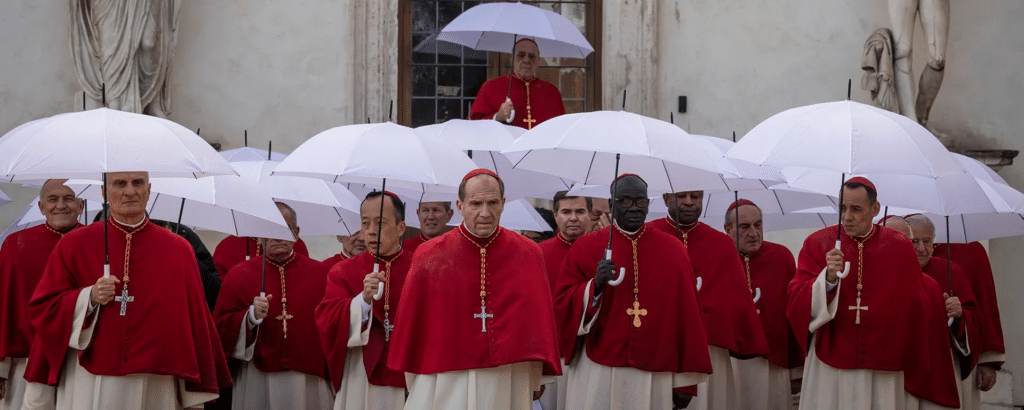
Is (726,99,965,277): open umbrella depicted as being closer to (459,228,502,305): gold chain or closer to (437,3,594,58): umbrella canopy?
(459,228,502,305): gold chain

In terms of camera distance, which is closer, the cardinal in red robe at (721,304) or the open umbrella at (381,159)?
the open umbrella at (381,159)

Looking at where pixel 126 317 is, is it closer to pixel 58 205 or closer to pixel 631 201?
pixel 58 205

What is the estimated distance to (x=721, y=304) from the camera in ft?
26.6

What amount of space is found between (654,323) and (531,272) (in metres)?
1.04

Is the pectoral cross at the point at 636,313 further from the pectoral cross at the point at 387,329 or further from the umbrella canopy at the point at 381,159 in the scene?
the pectoral cross at the point at 387,329

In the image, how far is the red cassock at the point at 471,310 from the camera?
640 centimetres

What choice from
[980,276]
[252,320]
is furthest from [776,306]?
[252,320]

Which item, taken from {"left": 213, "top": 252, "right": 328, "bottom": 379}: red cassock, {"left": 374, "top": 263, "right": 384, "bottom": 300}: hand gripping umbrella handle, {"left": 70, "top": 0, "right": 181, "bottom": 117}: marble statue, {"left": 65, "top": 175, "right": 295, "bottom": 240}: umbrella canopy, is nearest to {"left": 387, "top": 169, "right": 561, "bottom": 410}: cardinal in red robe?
{"left": 374, "top": 263, "right": 384, "bottom": 300}: hand gripping umbrella handle

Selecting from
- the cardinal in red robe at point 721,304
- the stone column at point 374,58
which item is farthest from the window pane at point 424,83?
the cardinal in red robe at point 721,304

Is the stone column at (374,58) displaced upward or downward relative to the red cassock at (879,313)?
upward

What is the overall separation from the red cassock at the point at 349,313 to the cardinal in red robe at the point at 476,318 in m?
0.79

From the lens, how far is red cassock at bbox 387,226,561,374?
640 centimetres

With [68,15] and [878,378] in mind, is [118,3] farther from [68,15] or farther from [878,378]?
[878,378]

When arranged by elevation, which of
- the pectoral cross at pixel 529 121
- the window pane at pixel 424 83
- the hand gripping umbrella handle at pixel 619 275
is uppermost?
the window pane at pixel 424 83
